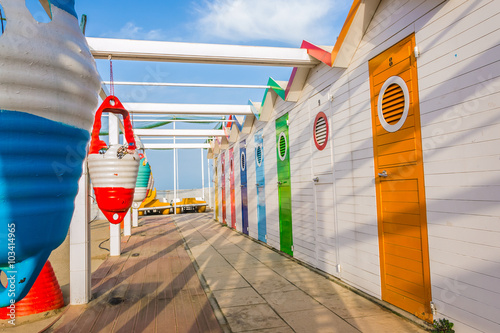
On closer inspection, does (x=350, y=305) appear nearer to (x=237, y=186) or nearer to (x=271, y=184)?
(x=271, y=184)

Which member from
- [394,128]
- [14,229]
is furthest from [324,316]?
[14,229]

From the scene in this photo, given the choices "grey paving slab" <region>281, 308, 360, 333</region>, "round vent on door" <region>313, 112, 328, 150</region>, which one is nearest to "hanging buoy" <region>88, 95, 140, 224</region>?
"grey paving slab" <region>281, 308, 360, 333</region>

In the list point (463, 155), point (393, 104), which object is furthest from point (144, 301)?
point (463, 155)

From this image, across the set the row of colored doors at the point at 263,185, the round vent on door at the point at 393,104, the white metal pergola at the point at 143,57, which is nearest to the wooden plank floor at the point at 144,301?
the white metal pergola at the point at 143,57

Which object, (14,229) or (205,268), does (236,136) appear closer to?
(205,268)

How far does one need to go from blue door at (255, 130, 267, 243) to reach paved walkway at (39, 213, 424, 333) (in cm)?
174

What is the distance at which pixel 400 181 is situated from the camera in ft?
12.6

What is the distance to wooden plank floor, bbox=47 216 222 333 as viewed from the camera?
3986 mm

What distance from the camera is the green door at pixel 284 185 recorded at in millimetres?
7555

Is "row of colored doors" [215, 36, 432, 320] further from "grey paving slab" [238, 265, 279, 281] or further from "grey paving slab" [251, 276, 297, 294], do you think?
"grey paving slab" [238, 265, 279, 281]

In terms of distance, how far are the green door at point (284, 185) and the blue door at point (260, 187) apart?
136 cm

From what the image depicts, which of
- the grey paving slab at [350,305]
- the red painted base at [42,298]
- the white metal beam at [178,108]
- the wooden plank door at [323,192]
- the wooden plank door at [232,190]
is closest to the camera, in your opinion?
the grey paving slab at [350,305]

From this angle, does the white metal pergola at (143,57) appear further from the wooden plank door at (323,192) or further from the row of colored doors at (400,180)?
the row of colored doors at (400,180)

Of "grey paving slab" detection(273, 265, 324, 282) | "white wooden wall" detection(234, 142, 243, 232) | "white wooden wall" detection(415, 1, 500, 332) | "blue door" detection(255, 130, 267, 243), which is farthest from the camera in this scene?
"white wooden wall" detection(234, 142, 243, 232)
